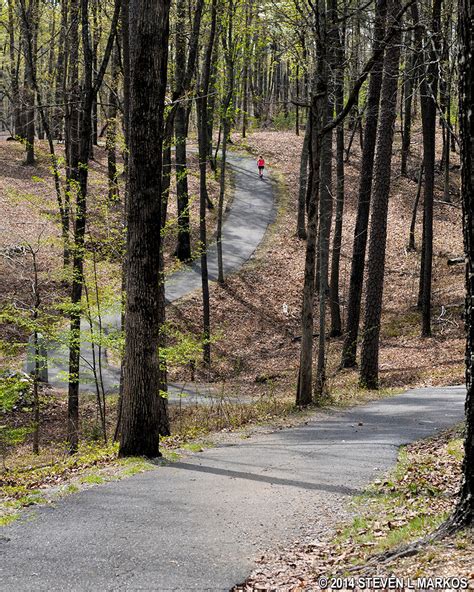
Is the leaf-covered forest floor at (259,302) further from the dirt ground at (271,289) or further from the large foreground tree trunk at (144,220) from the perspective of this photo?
the large foreground tree trunk at (144,220)

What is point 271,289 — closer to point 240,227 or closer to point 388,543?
point 240,227

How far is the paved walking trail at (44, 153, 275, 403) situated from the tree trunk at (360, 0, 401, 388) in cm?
484

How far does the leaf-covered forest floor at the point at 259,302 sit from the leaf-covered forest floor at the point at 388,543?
5461 mm

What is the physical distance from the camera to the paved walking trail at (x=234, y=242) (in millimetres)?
21359

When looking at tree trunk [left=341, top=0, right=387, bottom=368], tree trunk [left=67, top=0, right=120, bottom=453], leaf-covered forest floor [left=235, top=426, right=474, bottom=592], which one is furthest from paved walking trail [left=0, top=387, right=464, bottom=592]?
tree trunk [left=341, top=0, right=387, bottom=368]

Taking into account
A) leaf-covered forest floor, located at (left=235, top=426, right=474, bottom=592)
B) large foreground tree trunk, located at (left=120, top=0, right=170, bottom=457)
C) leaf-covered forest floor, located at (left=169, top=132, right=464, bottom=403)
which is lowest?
leaf-covered forest floor, located at (left=169, top=132, right=464, bottom=403)

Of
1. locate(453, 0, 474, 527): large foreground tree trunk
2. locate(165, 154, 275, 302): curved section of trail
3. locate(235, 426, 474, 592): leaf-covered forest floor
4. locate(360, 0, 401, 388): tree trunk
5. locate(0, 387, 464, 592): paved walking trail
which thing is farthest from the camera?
locate(165, 154, 275, 302): curved section of trail

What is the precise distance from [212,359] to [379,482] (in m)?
16.4

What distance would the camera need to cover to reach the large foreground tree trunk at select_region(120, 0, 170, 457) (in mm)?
8641

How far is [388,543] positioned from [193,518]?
83.3 inches

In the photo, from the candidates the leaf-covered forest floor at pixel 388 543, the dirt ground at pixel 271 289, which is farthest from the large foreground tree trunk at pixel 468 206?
the dirt ground at pixel 271 289

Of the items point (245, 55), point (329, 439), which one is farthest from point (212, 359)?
point (329, 439)

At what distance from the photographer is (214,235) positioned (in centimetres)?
3438

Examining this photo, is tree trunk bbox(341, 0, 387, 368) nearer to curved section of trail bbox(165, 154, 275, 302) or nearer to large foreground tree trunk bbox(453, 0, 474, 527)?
curved section of trail bbox(165, 154, 275, 302)
